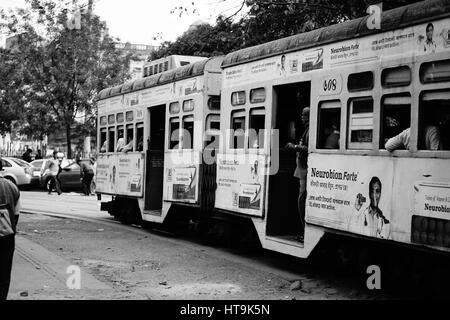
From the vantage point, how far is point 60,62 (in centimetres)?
3362

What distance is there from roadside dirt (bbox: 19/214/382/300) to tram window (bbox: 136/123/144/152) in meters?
2.08

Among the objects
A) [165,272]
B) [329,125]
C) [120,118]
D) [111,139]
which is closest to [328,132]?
[329,125]

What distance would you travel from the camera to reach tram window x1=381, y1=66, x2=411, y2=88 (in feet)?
23.3

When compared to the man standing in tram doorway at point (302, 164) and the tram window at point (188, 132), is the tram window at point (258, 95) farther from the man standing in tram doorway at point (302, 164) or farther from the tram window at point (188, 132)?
the tram window at point (188, 132)

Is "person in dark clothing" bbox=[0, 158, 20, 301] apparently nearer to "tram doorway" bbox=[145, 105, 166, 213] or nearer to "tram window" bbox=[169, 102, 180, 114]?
"tram window" bbox=[169, 102, 180, 114]

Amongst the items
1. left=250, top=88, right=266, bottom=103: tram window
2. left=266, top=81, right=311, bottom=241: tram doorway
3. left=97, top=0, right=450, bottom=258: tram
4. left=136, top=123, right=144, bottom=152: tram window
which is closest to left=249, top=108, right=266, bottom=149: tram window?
left=97, top=0, right=450, bottom=258: tram

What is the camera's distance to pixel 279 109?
9.92 metres

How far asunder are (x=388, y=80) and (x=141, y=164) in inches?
309

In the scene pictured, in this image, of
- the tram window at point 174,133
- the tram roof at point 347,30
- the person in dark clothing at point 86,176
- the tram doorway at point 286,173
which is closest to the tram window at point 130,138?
the tram window at point 174,133

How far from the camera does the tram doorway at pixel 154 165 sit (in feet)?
47.0

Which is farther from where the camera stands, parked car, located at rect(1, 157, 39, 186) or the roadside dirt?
parked car, located at rect(1, 157, 39, 186)

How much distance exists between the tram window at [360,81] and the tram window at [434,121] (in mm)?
875

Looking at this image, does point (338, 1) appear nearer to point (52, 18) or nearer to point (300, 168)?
point (300, 168)

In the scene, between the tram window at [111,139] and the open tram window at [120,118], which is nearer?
the open tram window at [120,118]
